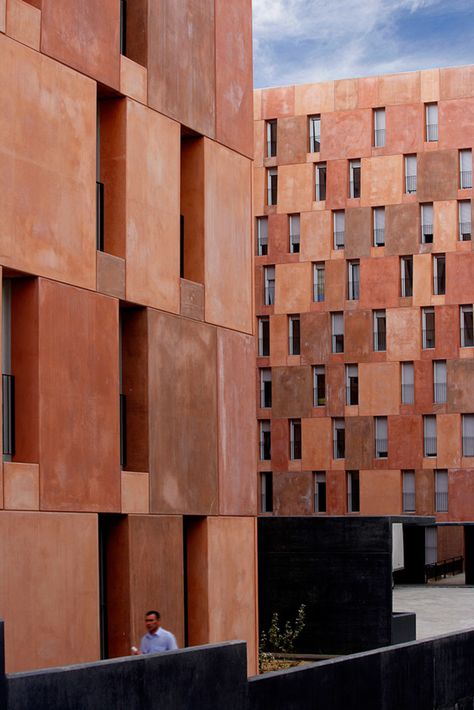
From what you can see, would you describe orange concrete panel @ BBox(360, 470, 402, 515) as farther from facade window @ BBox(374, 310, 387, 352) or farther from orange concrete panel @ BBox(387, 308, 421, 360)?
facade window @ BBox(374, 310, 387, 352)

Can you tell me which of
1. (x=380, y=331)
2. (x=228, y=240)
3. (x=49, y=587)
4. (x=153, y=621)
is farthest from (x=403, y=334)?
(x=153, y=621)

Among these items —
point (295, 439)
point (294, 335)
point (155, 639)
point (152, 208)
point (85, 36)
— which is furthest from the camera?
point (294, 335)

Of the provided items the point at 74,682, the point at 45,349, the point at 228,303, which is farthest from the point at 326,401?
the point at 74,682

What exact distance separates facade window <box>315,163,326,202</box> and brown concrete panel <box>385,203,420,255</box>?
285 centimetres

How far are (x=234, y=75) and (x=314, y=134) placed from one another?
32.4 metres

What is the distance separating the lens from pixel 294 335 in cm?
5353

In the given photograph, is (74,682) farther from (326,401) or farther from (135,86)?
(326,401)

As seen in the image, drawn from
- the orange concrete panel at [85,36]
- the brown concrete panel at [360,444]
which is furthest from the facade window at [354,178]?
the orange concrete panel at [85,36]

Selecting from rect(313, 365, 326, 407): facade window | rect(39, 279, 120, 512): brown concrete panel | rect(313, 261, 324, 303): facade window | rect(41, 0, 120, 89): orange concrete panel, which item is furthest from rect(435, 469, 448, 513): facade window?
rect(41, 0, 120, 89): orange concrete panel

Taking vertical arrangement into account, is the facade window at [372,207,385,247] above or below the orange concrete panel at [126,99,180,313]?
above

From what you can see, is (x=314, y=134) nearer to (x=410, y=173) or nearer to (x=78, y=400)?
(x=410, y=173)

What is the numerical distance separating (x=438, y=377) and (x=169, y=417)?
3357 cm

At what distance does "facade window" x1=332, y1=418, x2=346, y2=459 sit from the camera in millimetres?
52406

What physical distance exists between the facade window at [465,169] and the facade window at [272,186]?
7.44 meters
